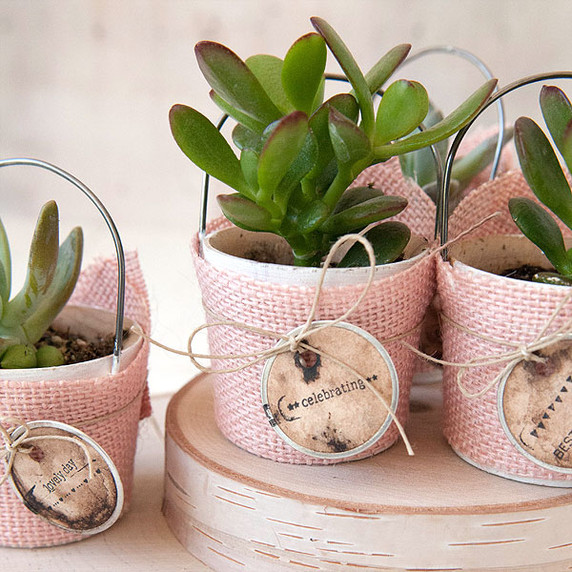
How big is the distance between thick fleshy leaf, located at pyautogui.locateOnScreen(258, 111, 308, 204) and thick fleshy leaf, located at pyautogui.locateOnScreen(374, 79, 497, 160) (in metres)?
0.06

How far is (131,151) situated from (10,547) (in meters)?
0.96

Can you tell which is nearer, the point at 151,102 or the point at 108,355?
the point at 108,355

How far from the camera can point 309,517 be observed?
56 cm

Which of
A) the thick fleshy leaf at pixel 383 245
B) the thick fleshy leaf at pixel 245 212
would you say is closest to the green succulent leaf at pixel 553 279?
the thick fleshy leaf at pixel 383 245

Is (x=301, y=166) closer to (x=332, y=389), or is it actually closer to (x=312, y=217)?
(x=312, y=217)

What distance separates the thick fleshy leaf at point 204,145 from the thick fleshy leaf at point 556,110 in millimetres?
232

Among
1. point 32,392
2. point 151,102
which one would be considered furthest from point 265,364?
point 151,102

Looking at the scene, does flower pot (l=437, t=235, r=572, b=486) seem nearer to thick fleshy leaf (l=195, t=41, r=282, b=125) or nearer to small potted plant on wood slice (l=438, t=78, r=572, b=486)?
small potted plant on wood slice (l=438, t=78, r=572, b=486)

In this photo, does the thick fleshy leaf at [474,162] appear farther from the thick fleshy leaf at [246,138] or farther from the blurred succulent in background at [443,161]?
the thick fleshy leaf at [246,138]

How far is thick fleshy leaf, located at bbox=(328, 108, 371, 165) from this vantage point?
507 mm

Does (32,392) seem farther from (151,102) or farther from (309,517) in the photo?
(151,102)

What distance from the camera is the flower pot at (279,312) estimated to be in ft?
1.83

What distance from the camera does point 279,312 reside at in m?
0.56

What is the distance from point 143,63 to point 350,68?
0.96 meters
